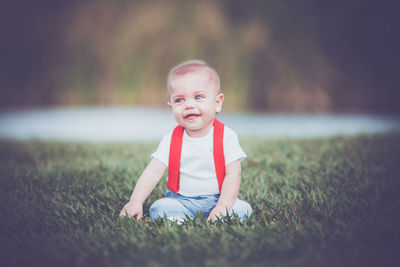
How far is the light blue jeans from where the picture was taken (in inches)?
83.5

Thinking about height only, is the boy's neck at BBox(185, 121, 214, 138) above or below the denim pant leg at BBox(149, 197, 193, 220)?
above

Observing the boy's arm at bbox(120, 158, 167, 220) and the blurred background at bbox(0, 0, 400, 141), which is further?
the blurred background at bbox(0, 0, 400, 141)

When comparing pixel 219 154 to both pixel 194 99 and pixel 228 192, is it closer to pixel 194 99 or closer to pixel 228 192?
pixel 228 192

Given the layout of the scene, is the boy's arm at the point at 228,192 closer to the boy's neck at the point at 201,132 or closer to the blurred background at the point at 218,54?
the boy's neck at the point at 201,132

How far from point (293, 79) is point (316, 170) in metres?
6.20

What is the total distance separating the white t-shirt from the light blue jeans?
0.04m

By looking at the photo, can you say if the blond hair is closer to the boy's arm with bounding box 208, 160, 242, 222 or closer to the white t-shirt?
the white t-shirt

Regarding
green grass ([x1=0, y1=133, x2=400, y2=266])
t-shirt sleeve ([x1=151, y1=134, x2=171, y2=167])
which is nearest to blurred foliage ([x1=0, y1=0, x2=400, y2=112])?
green grass ([x1=0, y1=133, x2=400, y2=266])

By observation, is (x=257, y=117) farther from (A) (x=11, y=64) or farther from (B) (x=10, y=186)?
(B) (x=10, y=186)

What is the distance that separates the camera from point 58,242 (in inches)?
70.3

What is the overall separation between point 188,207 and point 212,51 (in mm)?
7197

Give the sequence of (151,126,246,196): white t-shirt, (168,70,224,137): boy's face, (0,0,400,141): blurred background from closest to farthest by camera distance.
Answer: (168,70,224,137): boy's face, (151,126,246,196): white t-shirt, (0,0,400,141): blurred background

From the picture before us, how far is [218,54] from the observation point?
8945 millimetres

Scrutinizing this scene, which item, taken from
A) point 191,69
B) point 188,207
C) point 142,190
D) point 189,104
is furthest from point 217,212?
point 191,69
